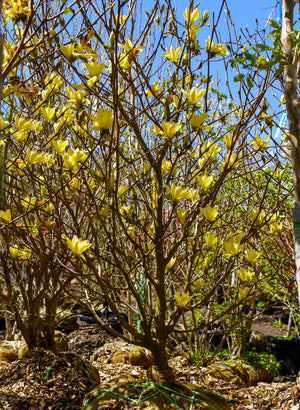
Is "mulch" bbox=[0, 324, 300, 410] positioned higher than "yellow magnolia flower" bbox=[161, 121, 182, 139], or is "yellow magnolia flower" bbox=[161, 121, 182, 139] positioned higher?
"yellow magnolia flower" bbox=[161, 121, 182, 139]

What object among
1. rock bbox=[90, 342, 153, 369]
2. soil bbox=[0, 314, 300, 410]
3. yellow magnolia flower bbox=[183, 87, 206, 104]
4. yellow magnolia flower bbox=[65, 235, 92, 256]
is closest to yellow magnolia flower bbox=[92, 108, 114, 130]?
yellow magnolia flower bbox=[183, 87, 206, 104]

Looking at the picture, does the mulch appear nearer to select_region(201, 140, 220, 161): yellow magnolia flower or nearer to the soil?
the soil

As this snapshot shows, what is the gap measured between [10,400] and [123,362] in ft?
4.30

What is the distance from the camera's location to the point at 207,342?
3658 mm

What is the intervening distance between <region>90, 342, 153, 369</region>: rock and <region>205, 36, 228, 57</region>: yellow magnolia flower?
2.73 metres

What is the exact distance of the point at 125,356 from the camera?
11.8 feet

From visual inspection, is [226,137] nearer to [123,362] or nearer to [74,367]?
[74,367]

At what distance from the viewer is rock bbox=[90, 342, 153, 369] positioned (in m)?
3.60

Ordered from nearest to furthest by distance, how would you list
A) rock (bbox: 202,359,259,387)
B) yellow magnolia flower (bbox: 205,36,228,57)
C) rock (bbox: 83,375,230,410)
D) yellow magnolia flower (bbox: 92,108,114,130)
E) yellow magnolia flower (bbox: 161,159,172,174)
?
yellow magnolia flower (bbox: 92,108,114,130), yellow magnolia flower (bbox: 205,36,228,57), rock (bbox: 83,375,230,410), yellow magnolia flower (bbox: 161,159,172,174), rock (bbox: 202,359,259,387)

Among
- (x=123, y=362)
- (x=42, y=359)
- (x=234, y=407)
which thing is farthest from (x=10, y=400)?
(x=234, y=407)

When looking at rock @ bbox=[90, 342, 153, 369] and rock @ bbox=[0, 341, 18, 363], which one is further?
rock @ bbox=[90, 342, 153, 369]

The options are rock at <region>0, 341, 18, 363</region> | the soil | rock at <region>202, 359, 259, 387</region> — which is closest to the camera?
the soil

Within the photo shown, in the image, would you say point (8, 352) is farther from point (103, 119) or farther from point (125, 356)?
point (103, 119)

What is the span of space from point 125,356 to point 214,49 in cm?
276
